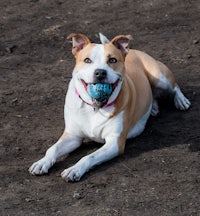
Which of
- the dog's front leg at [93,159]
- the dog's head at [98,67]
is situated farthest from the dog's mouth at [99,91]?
the dog's front leg at [93,159]

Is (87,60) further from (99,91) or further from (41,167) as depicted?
(41,167)

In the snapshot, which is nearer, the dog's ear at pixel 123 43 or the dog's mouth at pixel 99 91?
the dog's mouth at pixel 99 91

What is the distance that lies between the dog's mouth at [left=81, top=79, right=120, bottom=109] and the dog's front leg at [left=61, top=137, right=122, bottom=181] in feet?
1.14

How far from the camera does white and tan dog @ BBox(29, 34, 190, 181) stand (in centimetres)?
629

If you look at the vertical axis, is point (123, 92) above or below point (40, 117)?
above

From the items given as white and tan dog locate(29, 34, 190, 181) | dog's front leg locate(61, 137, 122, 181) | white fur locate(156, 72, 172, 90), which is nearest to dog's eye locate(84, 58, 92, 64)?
white and tan dog locate(29, 34, 190, 181)

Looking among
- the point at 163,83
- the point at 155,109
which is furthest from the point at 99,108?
the point at 163,83

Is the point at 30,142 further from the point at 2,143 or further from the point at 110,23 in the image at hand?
the point at 110,23

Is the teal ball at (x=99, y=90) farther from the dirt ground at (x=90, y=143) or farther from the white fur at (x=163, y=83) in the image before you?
the white fur at (x=163, y=83)

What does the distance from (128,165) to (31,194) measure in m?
0.92

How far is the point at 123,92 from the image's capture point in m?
6.65

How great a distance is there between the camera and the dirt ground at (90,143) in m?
5.85

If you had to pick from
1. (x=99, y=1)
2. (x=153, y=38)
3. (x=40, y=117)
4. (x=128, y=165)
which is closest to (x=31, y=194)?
(x=128, y=165)

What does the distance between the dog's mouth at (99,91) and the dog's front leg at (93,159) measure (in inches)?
13.6
